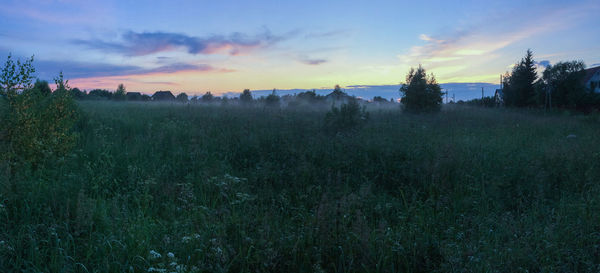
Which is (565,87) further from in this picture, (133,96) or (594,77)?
(133,96)

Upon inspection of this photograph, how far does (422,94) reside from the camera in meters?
21.6

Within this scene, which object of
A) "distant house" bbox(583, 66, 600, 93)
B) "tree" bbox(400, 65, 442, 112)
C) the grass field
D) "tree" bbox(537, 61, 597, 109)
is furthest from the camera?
"distant house" bbox(583, 66, 600, 93)

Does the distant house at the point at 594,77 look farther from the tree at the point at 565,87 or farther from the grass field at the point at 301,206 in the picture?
the grass field at the point at 301,206

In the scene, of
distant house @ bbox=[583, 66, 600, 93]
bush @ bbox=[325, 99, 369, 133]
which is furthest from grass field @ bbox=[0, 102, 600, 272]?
distant house @ bbox=[583, 66, 600, 93]

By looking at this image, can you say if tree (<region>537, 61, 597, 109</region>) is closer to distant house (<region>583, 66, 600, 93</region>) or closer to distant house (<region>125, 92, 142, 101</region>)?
distant house (<region>583, 66, 600, 93</region>)

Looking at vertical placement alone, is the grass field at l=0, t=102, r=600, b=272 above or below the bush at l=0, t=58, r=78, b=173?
below

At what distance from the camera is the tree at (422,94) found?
2148 centimetres

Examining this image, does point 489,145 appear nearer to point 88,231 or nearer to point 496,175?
point 496,175

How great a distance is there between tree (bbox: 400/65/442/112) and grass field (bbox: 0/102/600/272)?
12.5 metres

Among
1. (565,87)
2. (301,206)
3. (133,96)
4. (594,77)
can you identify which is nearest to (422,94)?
(565,87)

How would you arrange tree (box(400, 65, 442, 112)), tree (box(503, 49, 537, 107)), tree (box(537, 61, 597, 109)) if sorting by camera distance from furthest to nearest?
tree (box(503, 49, 537, 107)) → tree (box(537, 61, 597, 109)) → tree (box(400, 65, 442, 112))

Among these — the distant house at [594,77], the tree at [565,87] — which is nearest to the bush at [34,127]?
the tree at [565,87]

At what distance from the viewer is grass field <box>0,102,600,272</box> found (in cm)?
327

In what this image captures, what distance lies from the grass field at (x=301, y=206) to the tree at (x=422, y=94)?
493 inches
